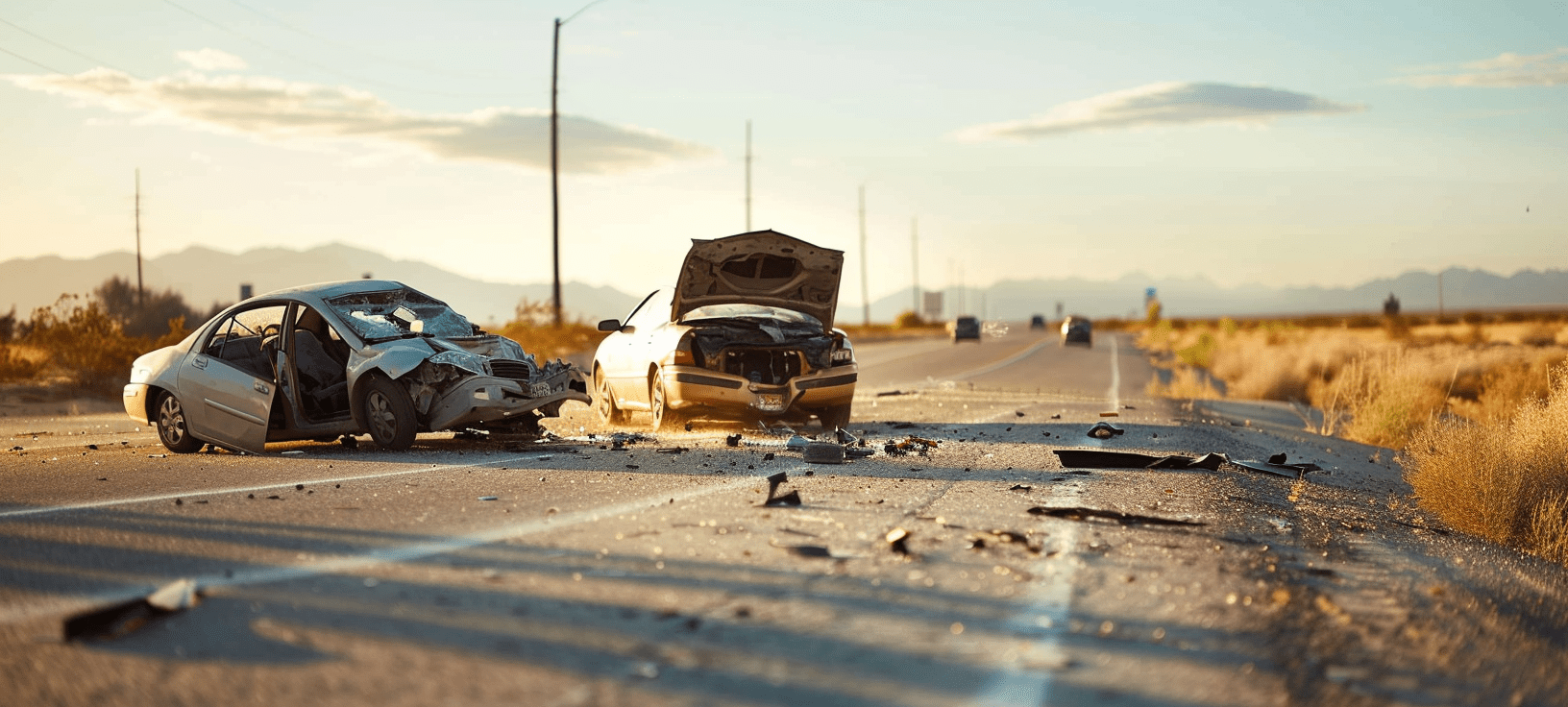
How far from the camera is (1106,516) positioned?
7.25m

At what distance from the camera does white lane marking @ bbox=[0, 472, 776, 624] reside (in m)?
4.78

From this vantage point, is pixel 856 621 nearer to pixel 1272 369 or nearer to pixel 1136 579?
pixel 1136 579

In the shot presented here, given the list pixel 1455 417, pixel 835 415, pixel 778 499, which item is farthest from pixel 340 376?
→ pixel 1455 417

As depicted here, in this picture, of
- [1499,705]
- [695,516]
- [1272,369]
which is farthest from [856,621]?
[1272,369]

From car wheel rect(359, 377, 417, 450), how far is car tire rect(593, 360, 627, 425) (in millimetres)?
3604

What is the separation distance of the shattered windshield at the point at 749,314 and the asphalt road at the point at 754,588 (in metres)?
3.63

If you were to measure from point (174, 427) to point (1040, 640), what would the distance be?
392 inches

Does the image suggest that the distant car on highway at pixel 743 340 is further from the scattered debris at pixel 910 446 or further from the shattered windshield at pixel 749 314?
the scattered debris at pixel 910 446

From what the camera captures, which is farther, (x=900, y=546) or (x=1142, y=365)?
(x=1142, y=365)

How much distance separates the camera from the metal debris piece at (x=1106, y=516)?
23.2 ft

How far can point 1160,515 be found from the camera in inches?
288

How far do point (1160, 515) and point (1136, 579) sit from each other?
2018 millimetres

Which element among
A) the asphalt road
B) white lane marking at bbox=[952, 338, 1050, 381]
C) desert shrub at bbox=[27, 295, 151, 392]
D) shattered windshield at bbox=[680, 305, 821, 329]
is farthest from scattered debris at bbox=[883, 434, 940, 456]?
white lane marking at bbox=[952, 338, 1050, 381]

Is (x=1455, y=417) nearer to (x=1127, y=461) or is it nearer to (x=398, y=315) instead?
(x=1127, y=461)
